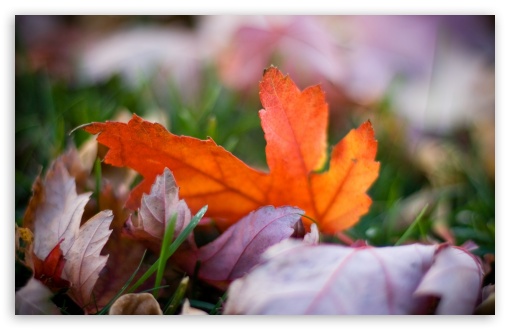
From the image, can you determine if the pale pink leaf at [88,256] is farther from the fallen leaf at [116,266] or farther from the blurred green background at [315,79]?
the blurred green background at [315,79]

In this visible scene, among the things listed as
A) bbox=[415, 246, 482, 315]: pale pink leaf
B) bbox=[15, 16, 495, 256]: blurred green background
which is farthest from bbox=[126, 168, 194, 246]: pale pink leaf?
bbox=[15, 16, 495, 256]: blurred green background

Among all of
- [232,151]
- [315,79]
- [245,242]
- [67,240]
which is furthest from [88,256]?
[315,79]

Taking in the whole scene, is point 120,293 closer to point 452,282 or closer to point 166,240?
point 166,240

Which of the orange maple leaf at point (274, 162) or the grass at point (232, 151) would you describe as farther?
the grass at point (232, 151)

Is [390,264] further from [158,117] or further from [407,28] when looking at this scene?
[407,28]

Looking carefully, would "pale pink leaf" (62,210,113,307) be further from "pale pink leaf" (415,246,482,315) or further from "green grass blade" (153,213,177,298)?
"pale pink leaf" (415,246,482,315)

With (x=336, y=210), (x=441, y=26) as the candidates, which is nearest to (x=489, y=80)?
(x=441, y=26)

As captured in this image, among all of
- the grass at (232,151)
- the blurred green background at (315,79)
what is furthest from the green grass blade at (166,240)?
the blurred green background at (315,79)
